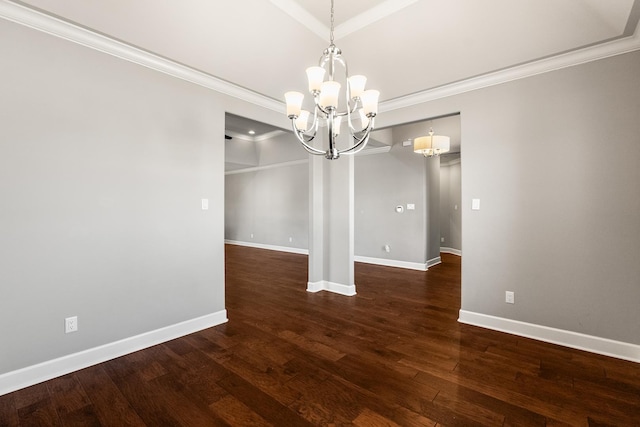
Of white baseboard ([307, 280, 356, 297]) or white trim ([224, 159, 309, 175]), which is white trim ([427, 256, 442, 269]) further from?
white trim ([224, 159, 309, 175])

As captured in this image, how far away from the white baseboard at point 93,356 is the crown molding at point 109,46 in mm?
2473

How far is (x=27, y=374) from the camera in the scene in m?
2.07

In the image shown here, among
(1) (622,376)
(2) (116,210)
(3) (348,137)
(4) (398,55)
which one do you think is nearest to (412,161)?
(3) (348,137)

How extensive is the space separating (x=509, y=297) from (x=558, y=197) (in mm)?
1089

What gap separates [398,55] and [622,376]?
315 cm

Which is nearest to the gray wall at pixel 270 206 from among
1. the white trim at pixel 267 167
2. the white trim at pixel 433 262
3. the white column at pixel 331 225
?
the white trim at pixel 267 167

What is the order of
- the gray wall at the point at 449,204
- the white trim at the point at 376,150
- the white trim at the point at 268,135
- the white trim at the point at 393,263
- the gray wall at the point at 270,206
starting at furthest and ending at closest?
the gray wall at the point at 449,204 < the gray wall at the point at 270,206 < the white trim at the point at 268,135 < the white trim at the point at 376,150 < the white trim at the point at 393,263

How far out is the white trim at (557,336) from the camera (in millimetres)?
2434

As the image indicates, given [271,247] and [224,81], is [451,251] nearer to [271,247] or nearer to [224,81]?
[271,247]

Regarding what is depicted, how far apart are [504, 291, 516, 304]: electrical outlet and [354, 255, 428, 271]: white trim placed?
2.98 metres

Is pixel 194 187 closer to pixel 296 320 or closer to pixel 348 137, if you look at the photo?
pixel 296 320

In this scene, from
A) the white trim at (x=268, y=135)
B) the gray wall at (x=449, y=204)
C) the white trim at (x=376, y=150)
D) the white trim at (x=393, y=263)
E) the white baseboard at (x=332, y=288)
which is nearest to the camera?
the white baseboard at (x=332, y=288)

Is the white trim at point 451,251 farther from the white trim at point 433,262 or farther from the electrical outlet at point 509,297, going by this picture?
the electrical outlet at point 509,297

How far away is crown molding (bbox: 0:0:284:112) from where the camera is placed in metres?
Answer: 2.02
